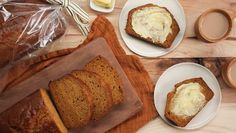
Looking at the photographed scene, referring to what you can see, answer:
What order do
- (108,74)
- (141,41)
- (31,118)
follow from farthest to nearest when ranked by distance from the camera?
(141,41) → (108,74) → (31,118)

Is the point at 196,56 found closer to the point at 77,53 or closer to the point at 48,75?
the point at 77,53

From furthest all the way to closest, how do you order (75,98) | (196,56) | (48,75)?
(196,56) < (48,75) < (75,98)

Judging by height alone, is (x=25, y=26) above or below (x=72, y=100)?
above

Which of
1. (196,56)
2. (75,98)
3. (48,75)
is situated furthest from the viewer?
(196,56)

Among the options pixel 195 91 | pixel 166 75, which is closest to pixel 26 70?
pixel 166 75

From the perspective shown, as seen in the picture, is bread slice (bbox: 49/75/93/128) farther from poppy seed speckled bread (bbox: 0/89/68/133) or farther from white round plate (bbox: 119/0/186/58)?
white round plate (bbox: 119/0/186/58)

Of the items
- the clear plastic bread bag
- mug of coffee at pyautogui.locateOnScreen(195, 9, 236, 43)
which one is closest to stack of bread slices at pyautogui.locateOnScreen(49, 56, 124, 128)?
the clear plastic bread bag

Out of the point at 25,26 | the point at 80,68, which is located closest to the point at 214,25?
the point at 80,68

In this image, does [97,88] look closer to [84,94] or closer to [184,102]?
[84,94]
